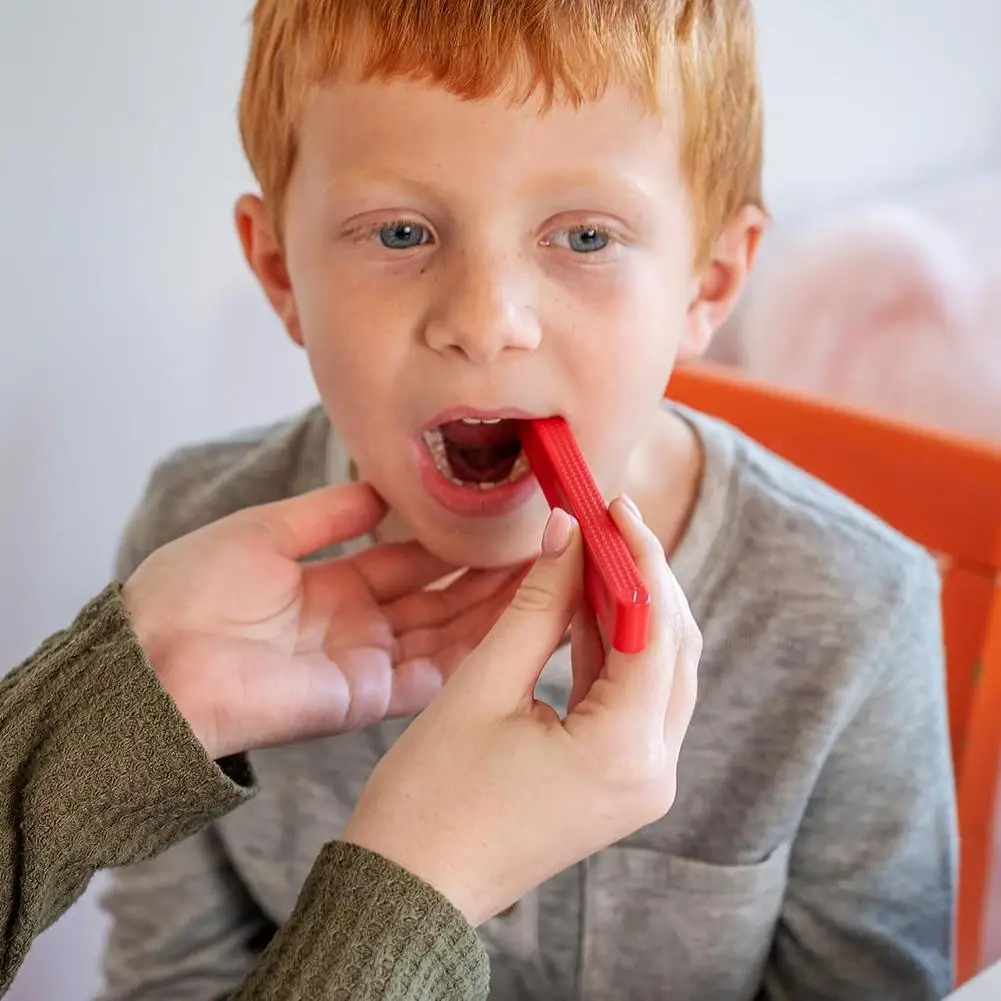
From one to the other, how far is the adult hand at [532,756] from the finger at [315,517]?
0.73 feet

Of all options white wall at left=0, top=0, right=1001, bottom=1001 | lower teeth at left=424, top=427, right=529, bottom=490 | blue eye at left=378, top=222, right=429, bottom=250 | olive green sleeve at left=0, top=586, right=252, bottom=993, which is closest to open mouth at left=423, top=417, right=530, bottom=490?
lower teeth at left=424, top=427, right=529, bottom=490

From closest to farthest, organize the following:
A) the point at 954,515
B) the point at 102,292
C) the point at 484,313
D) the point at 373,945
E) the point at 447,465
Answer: the point at 373,945
the point at 484,313
the point at 447,465
the point at 954,515
the point at 102,292

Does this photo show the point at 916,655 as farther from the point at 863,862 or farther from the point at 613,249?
the point at 613,249

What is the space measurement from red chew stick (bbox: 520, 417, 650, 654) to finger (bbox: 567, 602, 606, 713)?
12 millimetres

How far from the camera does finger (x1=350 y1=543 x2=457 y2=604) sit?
0.71 metres

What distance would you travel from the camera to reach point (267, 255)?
0.70m

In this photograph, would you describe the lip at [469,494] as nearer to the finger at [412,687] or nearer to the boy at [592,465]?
the boy at [592,465]

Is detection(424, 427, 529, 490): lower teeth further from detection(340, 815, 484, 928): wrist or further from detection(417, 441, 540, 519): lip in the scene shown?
detection(340, 815, 484, 928): wrist

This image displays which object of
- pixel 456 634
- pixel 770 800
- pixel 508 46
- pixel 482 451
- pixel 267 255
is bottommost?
pixel 770 800

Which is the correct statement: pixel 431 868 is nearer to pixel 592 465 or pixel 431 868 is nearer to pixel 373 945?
pixel 373 945

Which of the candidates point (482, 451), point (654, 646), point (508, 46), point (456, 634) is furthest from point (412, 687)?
point (508, 46)

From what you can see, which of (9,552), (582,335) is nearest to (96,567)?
(9,552)

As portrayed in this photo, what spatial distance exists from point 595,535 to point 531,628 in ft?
0.16

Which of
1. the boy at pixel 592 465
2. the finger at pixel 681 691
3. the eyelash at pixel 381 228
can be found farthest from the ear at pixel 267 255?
the finger at pixel 681 691
